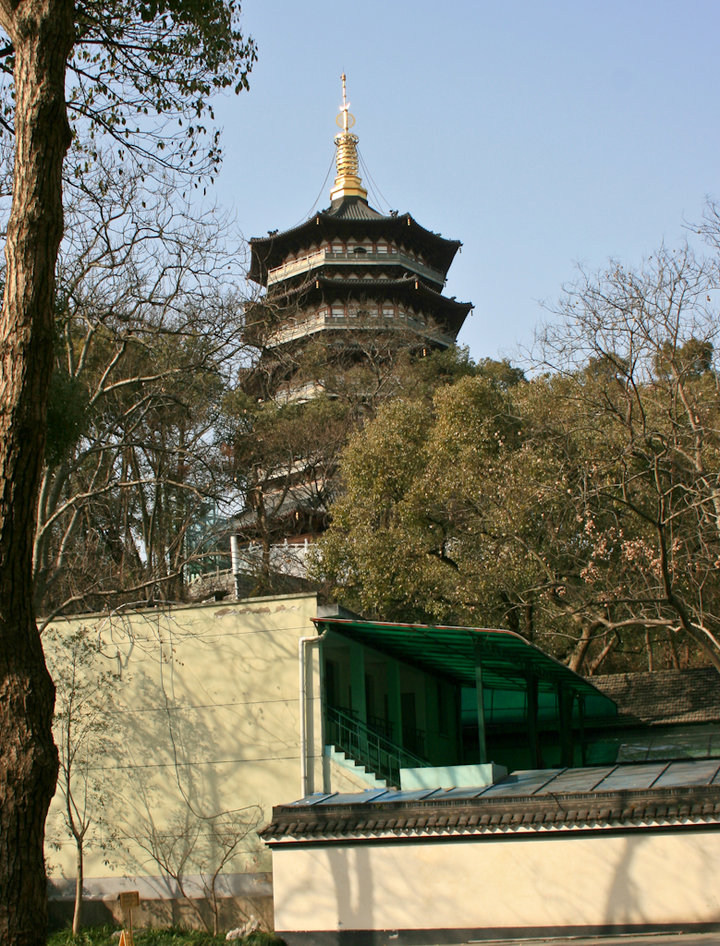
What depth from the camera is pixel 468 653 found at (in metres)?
15.2

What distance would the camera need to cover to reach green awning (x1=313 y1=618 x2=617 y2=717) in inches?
520

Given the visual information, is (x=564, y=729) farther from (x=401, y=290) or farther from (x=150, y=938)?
(x=401, y=290)

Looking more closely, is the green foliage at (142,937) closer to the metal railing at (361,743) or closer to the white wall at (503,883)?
the white wall at (503,883)

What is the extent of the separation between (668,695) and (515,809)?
33.3 feet

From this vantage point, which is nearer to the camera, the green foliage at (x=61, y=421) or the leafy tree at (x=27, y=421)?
the leafy tree at (x=27, y=421)

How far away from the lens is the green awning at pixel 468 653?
13.2 m

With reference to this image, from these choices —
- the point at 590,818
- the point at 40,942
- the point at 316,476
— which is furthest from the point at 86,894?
the point at 316,476

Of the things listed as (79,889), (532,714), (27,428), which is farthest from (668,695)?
(27,428)

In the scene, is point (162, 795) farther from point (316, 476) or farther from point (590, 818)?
point (316, 476)

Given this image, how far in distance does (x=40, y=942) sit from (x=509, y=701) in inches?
660

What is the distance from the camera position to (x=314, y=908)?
10.9 metres

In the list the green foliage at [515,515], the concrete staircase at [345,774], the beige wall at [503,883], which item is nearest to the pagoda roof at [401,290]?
the green foliage at [515,515]

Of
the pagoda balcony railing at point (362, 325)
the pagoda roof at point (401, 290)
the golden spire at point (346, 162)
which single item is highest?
the golden spire at point (346, 162)

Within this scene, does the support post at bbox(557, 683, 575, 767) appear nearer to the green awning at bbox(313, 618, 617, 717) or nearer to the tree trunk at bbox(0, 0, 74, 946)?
the green awning at bbox(313, 618, 617, 717)
